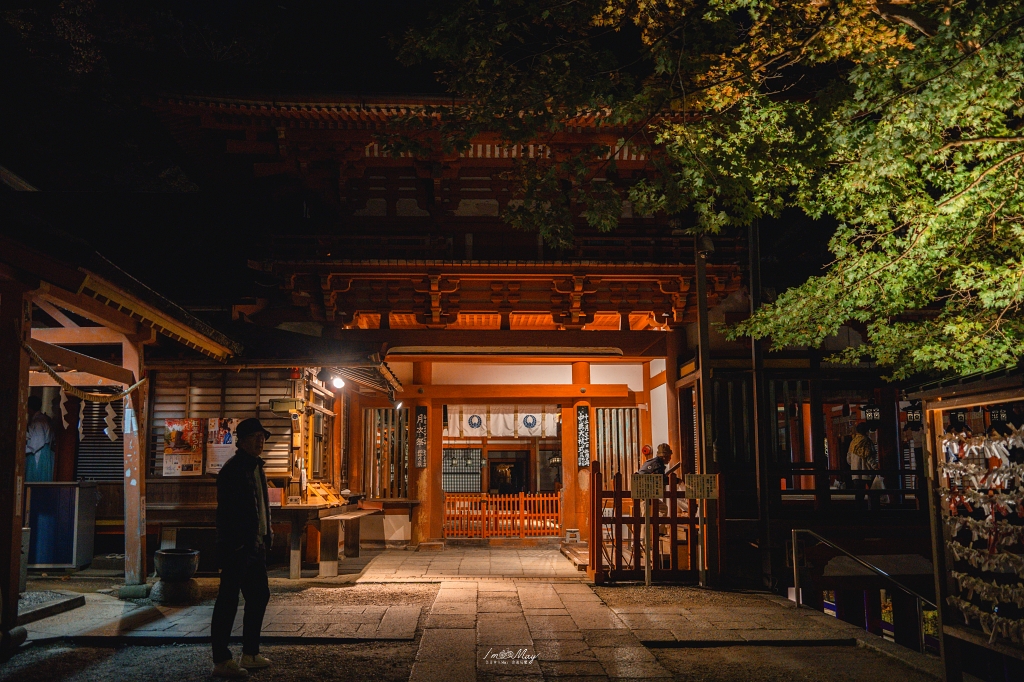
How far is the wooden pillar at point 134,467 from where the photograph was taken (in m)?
9.05

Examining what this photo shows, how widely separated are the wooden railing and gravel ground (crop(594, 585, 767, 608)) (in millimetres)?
5418

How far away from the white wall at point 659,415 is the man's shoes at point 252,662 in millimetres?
9746

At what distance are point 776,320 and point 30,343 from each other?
847cm

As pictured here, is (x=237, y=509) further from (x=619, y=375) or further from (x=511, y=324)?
(x=619, y=375)

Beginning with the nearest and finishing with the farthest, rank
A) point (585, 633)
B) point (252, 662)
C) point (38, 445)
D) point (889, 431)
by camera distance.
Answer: point (252, 662)
point (585, 633)
point (38, 445)
point (889, 431)

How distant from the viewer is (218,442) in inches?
464

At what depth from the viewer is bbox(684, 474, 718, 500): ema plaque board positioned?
10.6 metres

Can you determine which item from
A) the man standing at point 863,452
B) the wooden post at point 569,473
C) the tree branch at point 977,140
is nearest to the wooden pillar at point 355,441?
the wooden post at point 569,473

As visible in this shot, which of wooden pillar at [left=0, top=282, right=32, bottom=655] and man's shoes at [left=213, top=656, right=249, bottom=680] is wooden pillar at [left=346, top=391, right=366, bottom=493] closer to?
wooden pillar at [left=0, top=282, right=32, bottom=655]

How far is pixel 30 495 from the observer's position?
35.3ft

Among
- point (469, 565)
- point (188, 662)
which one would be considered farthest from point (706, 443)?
point (188, 662)

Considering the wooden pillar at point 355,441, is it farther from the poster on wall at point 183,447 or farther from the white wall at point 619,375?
the white wall at point 619,375

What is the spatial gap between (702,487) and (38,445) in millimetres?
11335

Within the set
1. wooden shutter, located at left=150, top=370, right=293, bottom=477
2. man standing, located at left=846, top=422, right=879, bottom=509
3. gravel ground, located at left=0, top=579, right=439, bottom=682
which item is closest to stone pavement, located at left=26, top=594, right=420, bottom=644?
gravel ground, located at left=0, top=579, right=439, bottom=682
